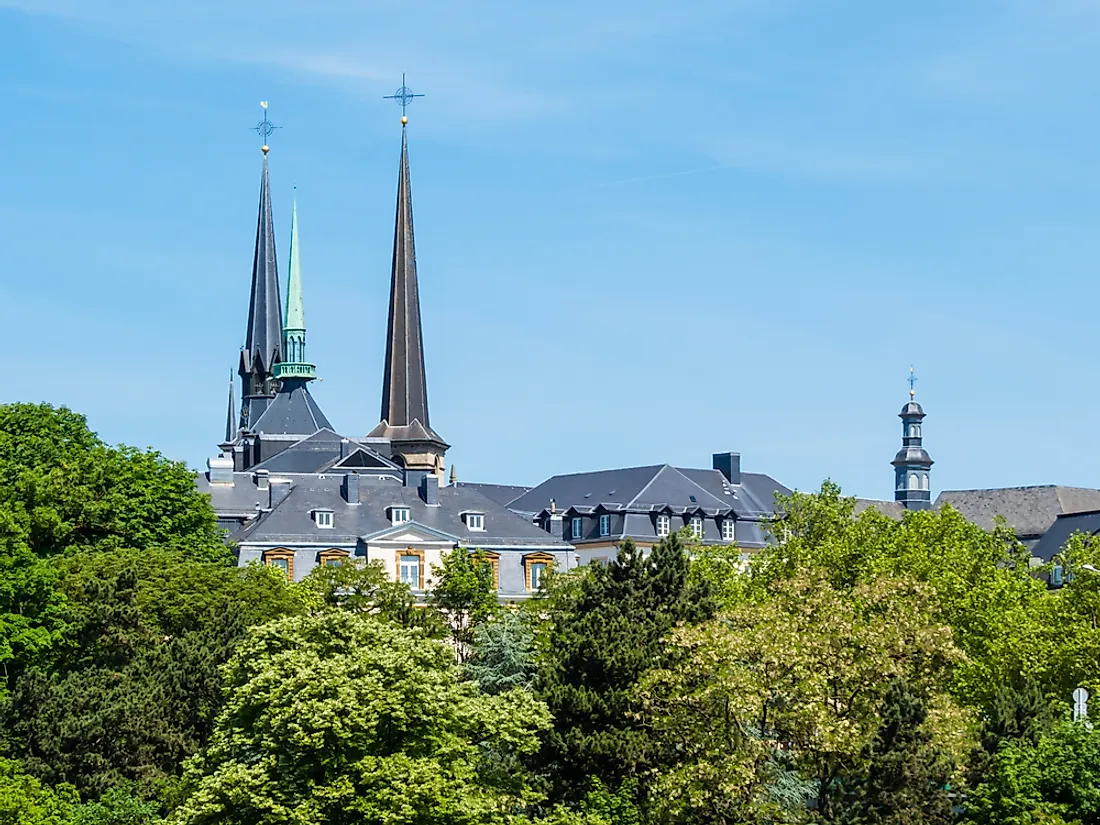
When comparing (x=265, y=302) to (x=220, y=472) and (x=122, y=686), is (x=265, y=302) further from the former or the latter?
(x=122, y=686)

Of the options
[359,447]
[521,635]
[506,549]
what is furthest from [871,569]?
[359,447]

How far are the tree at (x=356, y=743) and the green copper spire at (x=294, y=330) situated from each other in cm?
13006

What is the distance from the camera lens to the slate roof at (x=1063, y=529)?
5242 inches

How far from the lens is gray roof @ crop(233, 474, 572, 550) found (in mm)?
112500

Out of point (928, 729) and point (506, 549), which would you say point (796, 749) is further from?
point (506, 549)

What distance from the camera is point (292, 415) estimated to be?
17875cm

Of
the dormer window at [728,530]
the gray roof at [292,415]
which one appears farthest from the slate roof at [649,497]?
the gray roof at [292,415]

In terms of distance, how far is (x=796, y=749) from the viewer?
5331 cm

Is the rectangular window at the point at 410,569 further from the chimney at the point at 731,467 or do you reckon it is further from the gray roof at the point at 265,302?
the gray roof at the point at 265,302

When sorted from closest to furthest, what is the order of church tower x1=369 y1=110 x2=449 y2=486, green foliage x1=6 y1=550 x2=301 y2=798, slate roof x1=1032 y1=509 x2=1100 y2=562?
Answer: green foliage x1=6 y1=550 x2=301 y2=798 → slate roof x1=1032 y1=509 x2=1100 y2=562 → church tower x1=369 y1=110 x2=449 y2=486

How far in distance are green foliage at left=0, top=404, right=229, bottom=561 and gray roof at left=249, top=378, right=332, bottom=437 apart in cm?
8628

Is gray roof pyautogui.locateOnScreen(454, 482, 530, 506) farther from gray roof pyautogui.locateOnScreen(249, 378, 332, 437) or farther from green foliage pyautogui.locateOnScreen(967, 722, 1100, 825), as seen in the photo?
green foliage pyautogui.locateOnScreen(967, 722, 1100, 825)

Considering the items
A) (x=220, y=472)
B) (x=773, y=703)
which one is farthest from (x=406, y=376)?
(x=773, y=703)

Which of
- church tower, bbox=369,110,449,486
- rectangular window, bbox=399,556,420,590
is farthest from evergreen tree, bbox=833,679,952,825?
church tower, bbox=369,110,449,486
